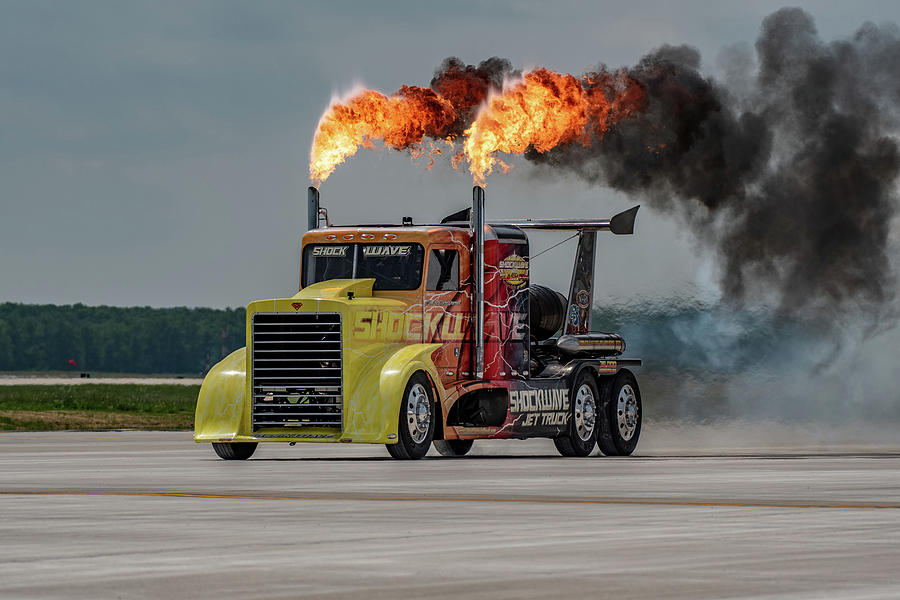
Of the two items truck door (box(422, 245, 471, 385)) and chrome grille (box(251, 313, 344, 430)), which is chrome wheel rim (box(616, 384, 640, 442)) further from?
chrome grille (box(251, 313, 344, 430))

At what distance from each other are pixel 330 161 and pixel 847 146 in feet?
44.1

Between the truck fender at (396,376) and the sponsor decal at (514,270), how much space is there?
291cm

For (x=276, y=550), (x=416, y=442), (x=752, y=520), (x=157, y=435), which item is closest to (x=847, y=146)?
(x=416, y=442)

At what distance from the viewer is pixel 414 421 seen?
32.6 m

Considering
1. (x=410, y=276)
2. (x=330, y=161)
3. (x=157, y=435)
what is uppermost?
(x=330, y=161)

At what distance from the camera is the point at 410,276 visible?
3369 centimetres

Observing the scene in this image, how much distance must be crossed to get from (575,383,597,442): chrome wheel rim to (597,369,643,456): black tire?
1.67 ft

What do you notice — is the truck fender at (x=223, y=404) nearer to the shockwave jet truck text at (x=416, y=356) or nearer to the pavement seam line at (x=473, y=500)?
the shockwave jet truck text at (x=416, y=356)

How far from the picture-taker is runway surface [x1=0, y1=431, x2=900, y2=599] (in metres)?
12.6

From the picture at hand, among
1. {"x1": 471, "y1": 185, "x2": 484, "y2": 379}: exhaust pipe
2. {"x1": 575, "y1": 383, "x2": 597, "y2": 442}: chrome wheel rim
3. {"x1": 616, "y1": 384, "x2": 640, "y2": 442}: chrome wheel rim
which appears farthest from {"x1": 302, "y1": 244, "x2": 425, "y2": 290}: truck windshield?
{"x1": 616, "y1": 384, "x2": 640, "y2": 442}: chrome wheel rim

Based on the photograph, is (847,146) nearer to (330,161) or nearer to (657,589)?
(330,161)

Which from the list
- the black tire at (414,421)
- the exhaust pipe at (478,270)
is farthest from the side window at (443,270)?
the black tire at (414,421)

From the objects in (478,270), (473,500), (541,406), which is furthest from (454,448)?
(473,500)

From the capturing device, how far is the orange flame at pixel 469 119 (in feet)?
126
